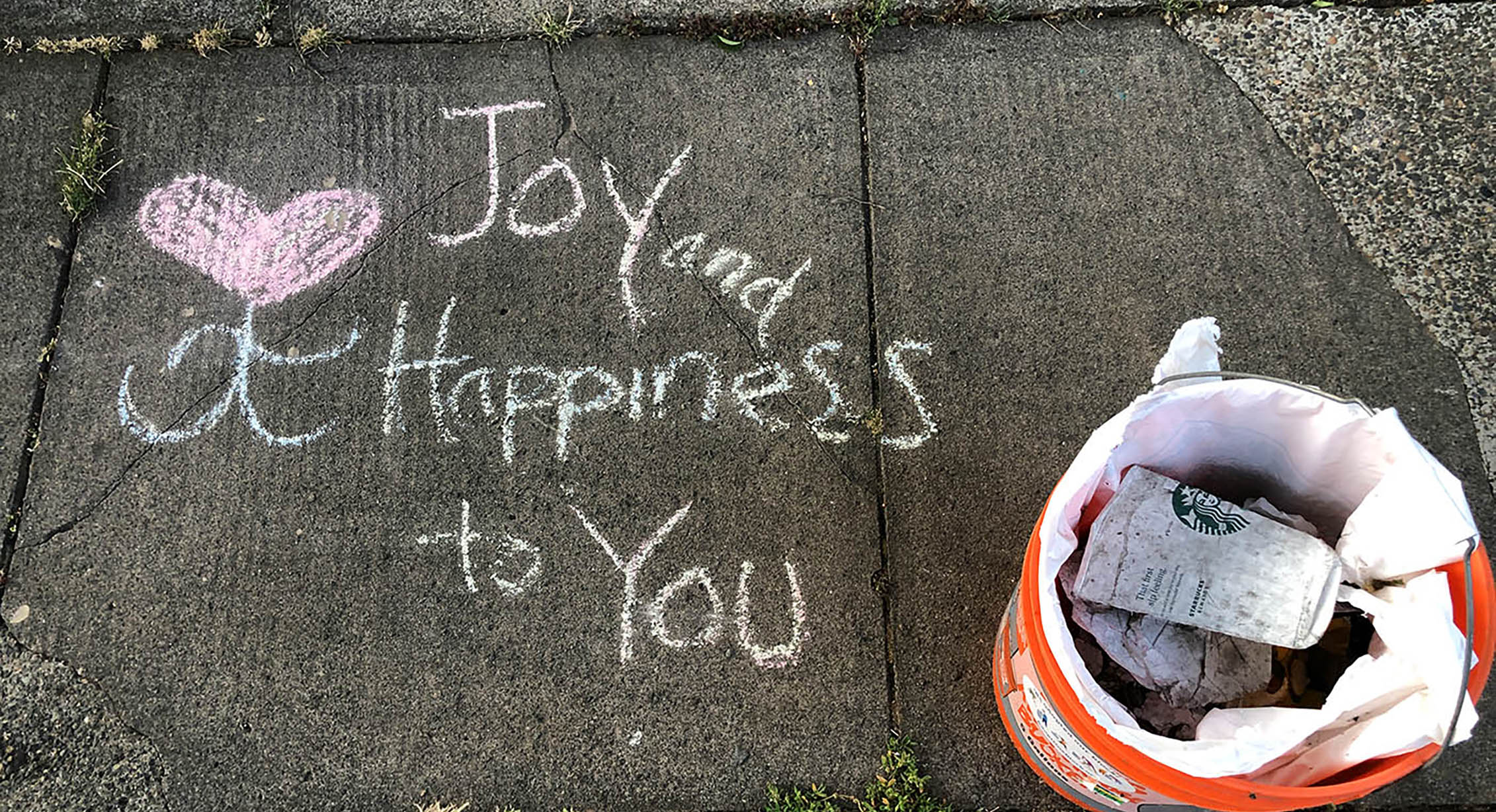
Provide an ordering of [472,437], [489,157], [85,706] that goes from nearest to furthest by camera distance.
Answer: [85,706] < [472,437] < [489,157]

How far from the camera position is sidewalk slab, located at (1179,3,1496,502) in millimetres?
2352

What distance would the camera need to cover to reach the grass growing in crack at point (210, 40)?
266cm

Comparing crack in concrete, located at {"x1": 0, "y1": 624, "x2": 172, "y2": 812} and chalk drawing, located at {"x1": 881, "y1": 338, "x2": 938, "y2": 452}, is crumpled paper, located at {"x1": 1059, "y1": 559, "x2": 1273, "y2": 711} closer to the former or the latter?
chalk drawing, located at {"x1": 881, "y1": 338, "x2": 938, "y2": 452}

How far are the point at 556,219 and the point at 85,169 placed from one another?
4.15ft

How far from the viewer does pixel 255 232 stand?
2.50m

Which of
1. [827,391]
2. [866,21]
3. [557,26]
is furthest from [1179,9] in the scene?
[557,26]

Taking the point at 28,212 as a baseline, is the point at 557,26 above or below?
above

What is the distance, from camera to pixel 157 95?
8.66 feet

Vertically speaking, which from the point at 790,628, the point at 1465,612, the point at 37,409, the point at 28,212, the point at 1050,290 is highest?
the point at 28,212

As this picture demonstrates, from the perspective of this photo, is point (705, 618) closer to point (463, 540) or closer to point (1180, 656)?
point (463, 540)

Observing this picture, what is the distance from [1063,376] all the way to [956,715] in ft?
2.78

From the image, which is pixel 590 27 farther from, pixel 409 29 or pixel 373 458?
pixel 373 458

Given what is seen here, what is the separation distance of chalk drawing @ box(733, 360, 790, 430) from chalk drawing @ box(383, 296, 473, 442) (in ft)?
2.26

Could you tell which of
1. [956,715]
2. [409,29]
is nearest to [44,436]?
[409,29]
